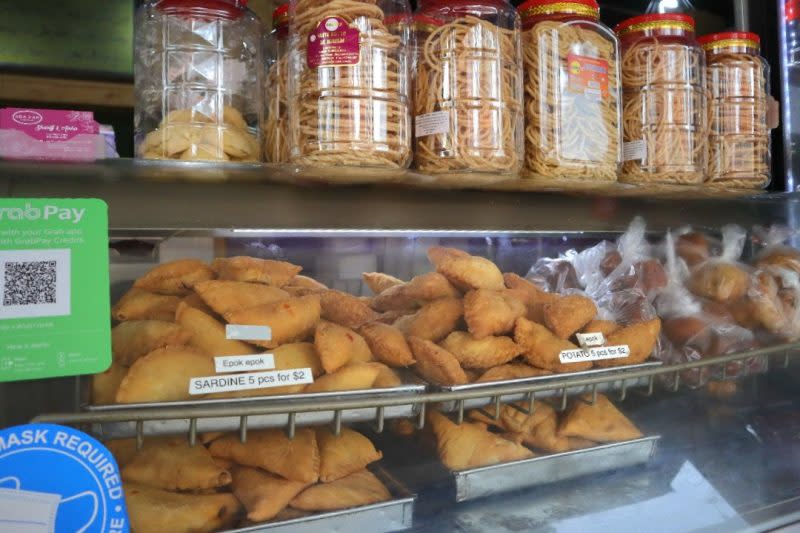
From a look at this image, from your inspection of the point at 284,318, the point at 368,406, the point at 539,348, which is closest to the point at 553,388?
the point at 539,348

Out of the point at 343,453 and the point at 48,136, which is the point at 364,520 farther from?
the point at 48,136

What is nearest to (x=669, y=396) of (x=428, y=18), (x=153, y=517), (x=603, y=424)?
(x=603, y=424)

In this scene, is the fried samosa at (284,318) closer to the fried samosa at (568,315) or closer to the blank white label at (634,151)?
the fried samosa at (568,315)

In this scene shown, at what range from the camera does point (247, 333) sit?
39.4 inches

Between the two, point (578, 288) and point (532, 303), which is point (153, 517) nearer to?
point (532, 303)

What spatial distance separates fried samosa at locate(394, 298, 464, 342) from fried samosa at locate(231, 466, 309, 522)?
30 cm

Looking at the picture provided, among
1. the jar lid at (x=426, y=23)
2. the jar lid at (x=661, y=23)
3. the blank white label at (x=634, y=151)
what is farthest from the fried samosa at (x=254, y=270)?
the jar lid at (x=661, y=23)

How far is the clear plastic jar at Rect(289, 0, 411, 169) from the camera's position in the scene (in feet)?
3.32

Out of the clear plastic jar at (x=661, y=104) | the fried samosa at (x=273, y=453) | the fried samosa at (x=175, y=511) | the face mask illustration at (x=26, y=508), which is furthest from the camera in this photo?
the clear plastic jar at (x=661, y=104)

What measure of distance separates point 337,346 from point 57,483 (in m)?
0.39

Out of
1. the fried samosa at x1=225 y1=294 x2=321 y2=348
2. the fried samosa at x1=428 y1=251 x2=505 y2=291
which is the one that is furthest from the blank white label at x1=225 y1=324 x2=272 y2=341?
the fried samosa at x1=428 y1=251 x2=505 y2=291

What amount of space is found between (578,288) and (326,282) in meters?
0.53

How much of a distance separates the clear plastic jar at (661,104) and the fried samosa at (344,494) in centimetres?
73

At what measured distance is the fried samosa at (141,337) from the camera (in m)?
0.96
